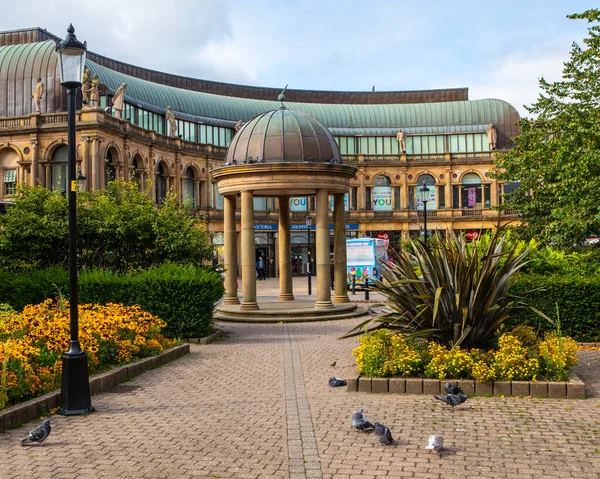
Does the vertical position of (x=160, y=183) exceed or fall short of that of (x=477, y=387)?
it exceeds it

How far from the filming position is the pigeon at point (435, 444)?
745cm

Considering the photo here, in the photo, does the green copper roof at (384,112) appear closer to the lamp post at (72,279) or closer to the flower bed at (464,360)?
the lamp post at (72,279)

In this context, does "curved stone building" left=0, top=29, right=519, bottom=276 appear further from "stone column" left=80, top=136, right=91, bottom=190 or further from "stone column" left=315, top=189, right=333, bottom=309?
"stone column" left=315, top=189, right=333, bottom=309

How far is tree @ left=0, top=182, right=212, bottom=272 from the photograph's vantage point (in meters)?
19.6

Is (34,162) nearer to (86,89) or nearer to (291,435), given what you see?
(86,89)

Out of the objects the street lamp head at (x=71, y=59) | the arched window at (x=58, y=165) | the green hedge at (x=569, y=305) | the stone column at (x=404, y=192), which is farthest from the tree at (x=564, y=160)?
the stone column at (x=404, y=192)

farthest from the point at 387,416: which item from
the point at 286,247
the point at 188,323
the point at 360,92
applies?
the point at 360,92

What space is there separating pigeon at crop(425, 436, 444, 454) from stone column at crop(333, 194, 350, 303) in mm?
16385

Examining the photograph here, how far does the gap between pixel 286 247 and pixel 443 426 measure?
1842 centimetres

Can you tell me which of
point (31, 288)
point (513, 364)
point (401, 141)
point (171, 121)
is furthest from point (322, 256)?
point (401, 141)

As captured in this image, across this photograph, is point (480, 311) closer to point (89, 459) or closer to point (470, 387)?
point (470, 387)

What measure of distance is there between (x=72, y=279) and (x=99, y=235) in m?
10.7

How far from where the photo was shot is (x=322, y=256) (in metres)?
22.8

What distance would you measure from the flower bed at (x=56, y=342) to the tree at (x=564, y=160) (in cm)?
1248
